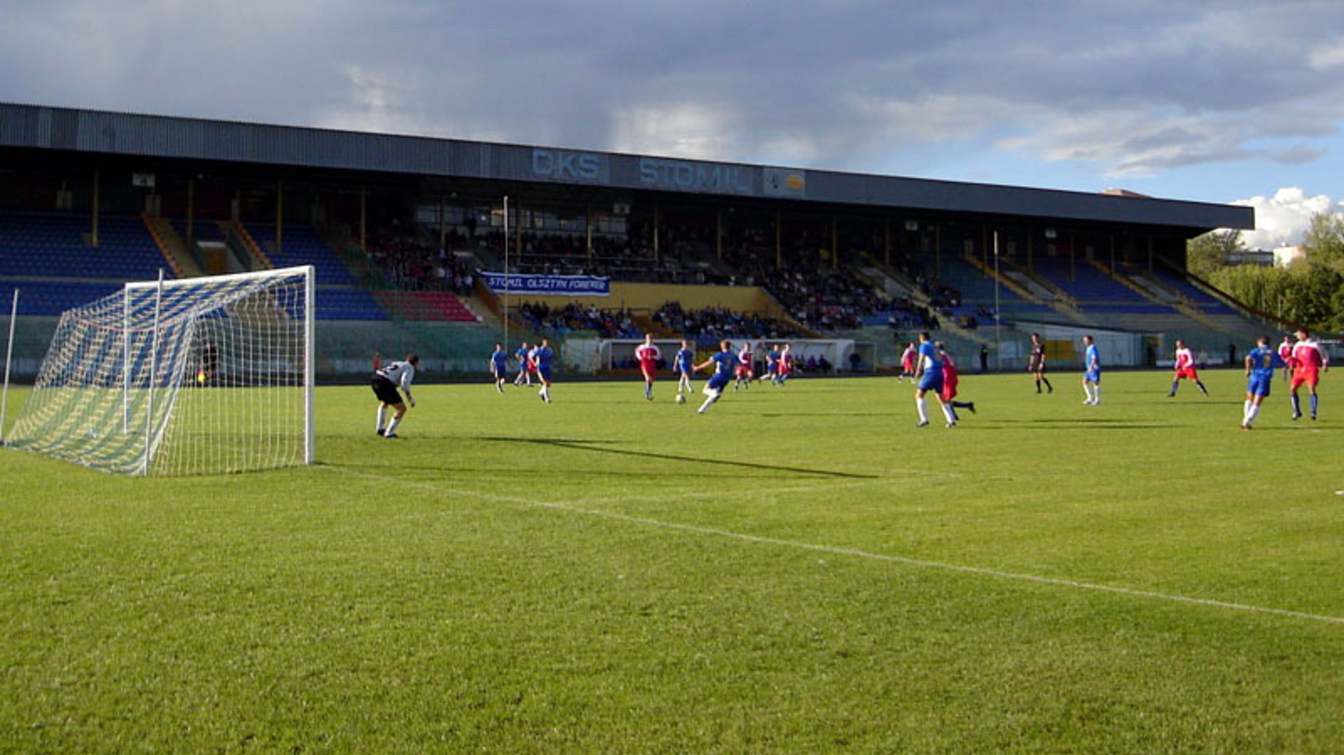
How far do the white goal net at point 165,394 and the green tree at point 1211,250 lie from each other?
114 metres

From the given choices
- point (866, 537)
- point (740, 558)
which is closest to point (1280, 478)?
point (866, 537)

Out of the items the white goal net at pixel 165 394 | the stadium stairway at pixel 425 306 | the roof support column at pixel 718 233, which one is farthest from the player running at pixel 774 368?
the roof support column at pixel 718 233

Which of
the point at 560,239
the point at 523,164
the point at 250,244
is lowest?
the point at 250,244

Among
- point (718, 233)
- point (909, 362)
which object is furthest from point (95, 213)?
point (909, 362)

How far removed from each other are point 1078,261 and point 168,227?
61619 mm

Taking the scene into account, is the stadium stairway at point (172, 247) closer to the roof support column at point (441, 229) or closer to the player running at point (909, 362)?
the roof support column at point (441, 229)

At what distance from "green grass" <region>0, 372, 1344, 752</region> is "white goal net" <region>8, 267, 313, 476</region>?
1960 mm

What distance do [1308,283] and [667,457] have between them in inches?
3967

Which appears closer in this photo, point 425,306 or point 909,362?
point 909,362

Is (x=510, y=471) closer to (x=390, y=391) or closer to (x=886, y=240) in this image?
(x=390, y=391)

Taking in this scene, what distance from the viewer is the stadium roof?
52938 mm

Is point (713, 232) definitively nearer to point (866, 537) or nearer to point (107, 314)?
point (107, 314)

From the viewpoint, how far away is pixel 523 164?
6219 centimetres

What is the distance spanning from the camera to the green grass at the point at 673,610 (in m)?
5.17
